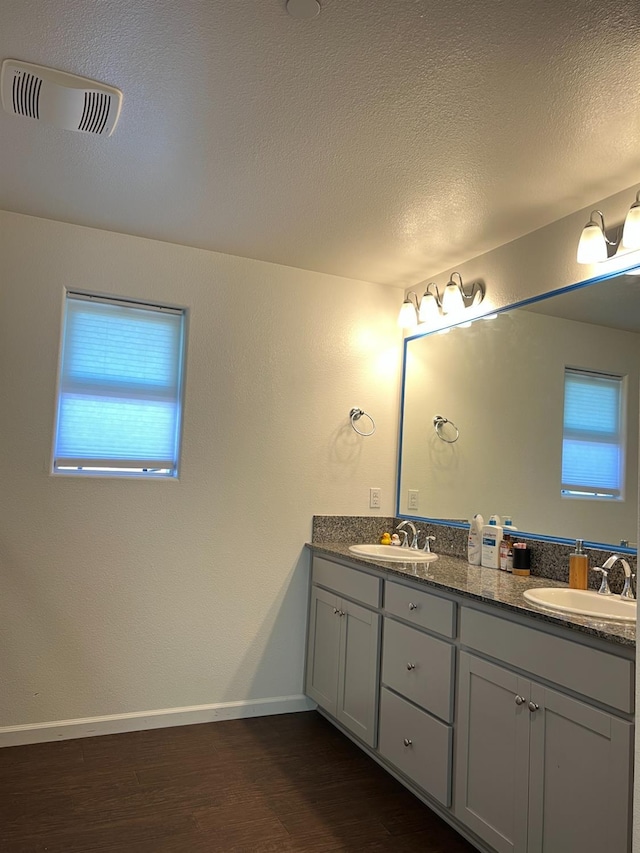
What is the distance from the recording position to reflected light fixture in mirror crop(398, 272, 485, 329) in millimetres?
3266

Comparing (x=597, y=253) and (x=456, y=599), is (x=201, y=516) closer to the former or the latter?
(x=456, y=599)

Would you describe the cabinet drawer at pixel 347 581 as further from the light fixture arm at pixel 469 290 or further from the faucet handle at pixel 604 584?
the light fixture arm at pixel 469 290

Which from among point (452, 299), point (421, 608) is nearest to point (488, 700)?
point (421, 608)

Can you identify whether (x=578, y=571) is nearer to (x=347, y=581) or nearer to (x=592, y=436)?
(x=592, y=436)

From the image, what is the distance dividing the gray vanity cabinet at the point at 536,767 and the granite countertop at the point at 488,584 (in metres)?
0.21

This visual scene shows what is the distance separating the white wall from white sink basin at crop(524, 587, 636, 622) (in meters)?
1.49

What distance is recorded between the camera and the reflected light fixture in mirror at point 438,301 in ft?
10.7

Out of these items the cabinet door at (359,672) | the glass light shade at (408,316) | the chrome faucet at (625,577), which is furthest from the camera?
the glass light shade at (408,316)

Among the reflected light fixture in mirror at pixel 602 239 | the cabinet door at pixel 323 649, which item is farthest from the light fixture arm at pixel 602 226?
the cabinet door at pixel 323 649

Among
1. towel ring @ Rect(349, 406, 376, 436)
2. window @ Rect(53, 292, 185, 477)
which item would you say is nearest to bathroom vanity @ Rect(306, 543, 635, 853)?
towel ring @ Rect(349, 406, 376, 436)

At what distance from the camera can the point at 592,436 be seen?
261 centimetres

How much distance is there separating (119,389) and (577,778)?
2486 millimetres

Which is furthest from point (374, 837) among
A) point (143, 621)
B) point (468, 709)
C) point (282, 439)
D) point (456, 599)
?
point (282, 439)

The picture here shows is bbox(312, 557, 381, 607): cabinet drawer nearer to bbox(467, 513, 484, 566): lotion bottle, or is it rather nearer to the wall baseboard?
bbox(467, 513, 484, 566): lotion bottle
